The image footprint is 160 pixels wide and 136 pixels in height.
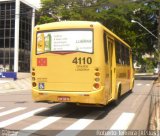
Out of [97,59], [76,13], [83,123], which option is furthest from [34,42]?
[76,13]

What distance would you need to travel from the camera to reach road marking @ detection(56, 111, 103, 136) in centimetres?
1000

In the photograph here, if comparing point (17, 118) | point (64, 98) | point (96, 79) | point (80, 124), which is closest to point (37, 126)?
point (80, 124)

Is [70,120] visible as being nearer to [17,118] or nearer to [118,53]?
[17,118]

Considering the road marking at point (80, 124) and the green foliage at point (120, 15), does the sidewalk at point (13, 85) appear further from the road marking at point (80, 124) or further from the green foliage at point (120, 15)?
the green foliage at point (120, 15)

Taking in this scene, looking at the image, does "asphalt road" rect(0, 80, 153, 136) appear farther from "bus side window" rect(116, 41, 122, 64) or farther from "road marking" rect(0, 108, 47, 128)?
"bus side window" rect(116, 41, 122, 64)

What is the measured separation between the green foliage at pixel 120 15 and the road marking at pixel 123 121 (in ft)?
116

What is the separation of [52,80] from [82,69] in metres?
1.14

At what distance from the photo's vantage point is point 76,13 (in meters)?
50.6

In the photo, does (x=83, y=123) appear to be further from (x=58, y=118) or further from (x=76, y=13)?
(x=76, y=13)

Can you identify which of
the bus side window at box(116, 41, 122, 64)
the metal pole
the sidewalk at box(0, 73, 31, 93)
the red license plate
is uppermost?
the metal pole

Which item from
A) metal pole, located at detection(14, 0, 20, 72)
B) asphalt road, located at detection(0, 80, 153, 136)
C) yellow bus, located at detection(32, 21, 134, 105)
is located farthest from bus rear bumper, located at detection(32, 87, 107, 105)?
metal pole, located at detection(14, 0, 20, 72)

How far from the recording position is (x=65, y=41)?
1306 centimetres

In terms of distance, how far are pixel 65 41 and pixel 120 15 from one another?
38.7 m

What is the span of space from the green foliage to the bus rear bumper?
36068 mm
